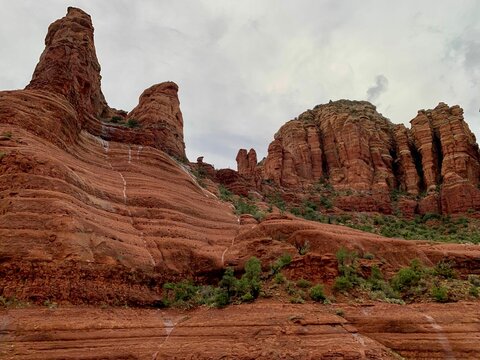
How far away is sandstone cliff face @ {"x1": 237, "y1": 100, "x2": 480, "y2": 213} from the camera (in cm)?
6322

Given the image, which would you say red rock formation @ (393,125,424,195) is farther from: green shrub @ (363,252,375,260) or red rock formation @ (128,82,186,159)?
green shrub @ (363,252,375,260)

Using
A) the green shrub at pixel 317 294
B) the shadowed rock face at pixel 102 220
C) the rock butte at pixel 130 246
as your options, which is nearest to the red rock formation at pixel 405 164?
the rock butte at pixel 130 246

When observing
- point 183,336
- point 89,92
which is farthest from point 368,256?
point 89,92

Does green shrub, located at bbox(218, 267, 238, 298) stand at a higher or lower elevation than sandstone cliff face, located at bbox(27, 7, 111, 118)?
lower

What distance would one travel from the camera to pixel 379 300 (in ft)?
67.8

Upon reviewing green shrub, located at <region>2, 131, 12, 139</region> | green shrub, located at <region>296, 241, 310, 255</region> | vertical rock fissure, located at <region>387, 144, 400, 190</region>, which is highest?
vertical rock fissure, located at <region>387, 144, 400, 190</region>

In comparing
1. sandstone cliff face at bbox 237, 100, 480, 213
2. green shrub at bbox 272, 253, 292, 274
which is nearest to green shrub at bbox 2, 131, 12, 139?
green shrub at bbox 272, 253, 292, 274

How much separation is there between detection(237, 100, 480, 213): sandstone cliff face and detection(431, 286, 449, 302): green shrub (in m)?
41.6

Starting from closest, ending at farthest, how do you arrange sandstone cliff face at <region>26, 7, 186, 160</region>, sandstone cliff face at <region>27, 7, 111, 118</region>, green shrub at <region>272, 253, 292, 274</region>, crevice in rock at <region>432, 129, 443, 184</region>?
green shrub at <region>272, 253, 292, 274</region> < sandstone cliff face at <region>27, 7, 111, 118</region> < sandstone cliff face at <region>26, 7, 186, 160</region> < crevice in rock at <region>432, 129, 443, 184</region>

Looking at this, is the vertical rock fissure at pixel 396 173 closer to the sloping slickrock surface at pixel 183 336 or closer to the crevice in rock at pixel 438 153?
the crevice in rock at pixel 438 153

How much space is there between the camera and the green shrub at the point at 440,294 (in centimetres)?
2018

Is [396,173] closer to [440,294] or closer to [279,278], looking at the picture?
[440,294]

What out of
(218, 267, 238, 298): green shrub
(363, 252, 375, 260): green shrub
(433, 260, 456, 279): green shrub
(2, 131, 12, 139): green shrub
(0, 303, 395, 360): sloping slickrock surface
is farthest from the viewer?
(363, 252, 375, 260): green shrub

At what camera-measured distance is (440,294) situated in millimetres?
20234
